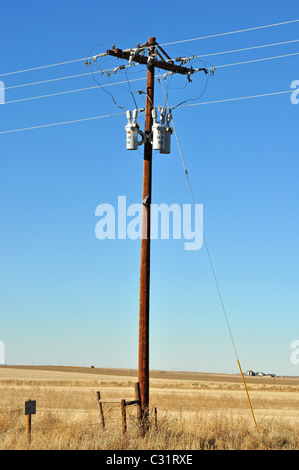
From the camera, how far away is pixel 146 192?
1752cm

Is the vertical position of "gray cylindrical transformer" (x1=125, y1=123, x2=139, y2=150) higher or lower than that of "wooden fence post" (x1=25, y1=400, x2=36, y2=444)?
higher

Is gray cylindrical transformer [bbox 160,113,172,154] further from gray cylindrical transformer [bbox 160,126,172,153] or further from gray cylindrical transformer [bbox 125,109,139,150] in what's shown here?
gray cylindrical transformer [bbox 125,109,139,150]

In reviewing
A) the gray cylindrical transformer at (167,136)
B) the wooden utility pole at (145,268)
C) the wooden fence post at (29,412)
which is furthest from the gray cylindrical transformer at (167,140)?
the wooden fence post at (29,412)

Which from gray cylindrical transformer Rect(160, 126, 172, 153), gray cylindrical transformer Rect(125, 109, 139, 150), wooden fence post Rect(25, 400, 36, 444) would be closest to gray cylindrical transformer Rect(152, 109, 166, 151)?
gray cylindrical transformer Rect(160, 126, 172, 153)

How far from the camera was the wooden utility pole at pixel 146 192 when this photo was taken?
55.4 ft

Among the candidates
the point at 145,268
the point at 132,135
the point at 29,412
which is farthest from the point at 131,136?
the point at 29,412

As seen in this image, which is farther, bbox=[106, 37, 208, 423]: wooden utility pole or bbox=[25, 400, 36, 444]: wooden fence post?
bbox=[106, 37, 208, 423]: wooden utility pole

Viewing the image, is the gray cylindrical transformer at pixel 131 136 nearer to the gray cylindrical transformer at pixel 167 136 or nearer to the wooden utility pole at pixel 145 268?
the wooden utility pole at pixel 145 268

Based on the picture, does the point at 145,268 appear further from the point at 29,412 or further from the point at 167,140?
the point at 29,412

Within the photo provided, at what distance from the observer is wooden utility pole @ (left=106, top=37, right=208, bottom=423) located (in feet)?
55.4

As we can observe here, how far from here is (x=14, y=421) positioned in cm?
1856

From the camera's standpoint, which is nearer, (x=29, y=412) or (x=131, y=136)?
(x=29, y=412)

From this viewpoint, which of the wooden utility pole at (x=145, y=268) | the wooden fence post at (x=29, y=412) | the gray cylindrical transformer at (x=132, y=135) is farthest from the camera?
the gray cylindrical transformer at (x=132, y=135)
